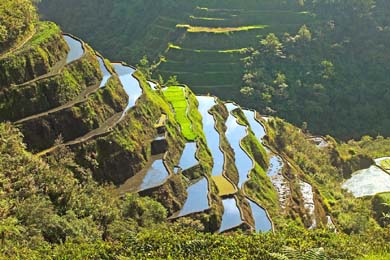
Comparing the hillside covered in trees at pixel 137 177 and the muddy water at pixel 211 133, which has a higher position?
the hillside covered in trees at pixel 137 177

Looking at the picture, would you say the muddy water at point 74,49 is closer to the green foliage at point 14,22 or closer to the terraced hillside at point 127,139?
the terraced hillside at point 127,139

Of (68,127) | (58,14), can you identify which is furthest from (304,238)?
(58,14)

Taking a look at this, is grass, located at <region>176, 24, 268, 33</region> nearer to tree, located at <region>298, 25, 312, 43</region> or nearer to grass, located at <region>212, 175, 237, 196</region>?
tree, located at <region>298, 25, 312, 43</region>

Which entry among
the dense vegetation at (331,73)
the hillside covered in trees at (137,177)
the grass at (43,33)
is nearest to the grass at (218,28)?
the dense vegetation at (331,73)

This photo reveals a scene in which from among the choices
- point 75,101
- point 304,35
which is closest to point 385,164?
point 304,35

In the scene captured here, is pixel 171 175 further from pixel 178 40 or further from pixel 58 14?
pixel 58 14

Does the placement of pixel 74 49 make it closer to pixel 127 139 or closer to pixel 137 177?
pixel 127 139
